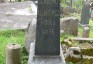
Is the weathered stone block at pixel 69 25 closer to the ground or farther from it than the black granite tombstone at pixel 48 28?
closer to the ground

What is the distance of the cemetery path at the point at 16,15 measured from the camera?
940 cm

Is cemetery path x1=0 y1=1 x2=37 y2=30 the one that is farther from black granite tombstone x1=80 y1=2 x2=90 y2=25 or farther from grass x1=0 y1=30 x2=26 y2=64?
black granite tombstone x1=80 y1=2 x2=90 y2=25

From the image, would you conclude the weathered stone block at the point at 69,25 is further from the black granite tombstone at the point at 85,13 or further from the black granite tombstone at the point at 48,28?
the black granite tombstone at the point at 48,28

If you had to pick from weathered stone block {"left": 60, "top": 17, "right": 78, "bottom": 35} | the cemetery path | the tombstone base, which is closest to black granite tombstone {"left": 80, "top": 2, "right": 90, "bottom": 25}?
weathered stone block {"left": 60, "top": 17, "right": 78, "bottom": 35}

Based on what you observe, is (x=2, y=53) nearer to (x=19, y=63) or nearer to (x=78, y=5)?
(x=19, y=63)

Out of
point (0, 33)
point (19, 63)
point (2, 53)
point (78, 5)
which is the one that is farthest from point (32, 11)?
point (78, 5)

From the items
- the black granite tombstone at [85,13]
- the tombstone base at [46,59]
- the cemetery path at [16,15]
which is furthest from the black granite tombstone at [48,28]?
the black granite tombstone at [85,13]

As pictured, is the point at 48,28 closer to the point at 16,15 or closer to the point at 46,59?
the point at 46,59

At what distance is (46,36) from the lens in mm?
4594

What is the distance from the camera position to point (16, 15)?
36.2 ft

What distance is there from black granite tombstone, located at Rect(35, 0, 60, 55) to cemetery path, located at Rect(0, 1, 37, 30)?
4435mm

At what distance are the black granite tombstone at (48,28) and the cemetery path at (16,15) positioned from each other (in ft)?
14.5

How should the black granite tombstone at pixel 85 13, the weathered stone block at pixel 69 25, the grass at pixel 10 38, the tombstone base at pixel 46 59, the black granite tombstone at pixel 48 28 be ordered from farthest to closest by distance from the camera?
the black granite tombstone at pixel 85 13 < the weathered stone block at pixel 69 25 < the grass at pixel 10 38 < the tombstone base at pixel 46 59 < the black granite tombstone at pixel 48 28

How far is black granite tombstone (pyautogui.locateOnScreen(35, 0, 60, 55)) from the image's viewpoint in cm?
445
